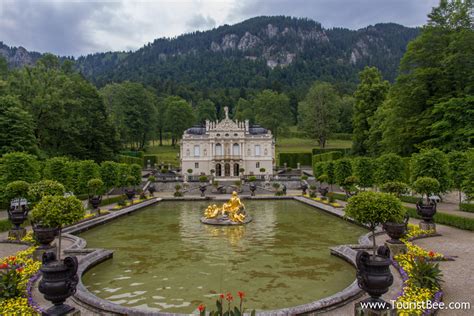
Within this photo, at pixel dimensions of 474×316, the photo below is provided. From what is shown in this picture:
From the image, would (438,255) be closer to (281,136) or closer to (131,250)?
(131,250)

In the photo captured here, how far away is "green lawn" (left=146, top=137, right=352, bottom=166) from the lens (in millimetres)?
73062

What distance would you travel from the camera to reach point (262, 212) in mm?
26281

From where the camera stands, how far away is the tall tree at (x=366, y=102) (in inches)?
2016

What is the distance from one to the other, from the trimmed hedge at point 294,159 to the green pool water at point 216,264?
44.5 m

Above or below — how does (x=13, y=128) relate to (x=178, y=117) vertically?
below

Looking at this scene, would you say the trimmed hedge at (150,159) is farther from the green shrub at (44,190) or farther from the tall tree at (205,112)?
the green shrub at (44,190)

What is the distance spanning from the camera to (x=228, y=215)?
2109 cm

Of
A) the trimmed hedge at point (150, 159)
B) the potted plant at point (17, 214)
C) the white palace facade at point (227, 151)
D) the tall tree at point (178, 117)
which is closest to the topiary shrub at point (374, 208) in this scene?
the potted plant at point (17, 214)

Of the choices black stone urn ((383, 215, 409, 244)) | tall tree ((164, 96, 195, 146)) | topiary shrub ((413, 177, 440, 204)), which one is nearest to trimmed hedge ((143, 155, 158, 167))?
tall tree ((164, 96, 195, 146))

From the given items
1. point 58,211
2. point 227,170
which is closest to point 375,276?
point 58,211

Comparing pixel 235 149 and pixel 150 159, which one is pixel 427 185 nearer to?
pixel 235 149

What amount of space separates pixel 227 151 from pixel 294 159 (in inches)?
594

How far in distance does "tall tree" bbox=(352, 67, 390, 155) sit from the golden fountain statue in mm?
34191

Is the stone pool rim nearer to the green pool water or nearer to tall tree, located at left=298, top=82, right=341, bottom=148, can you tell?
the green pool water
